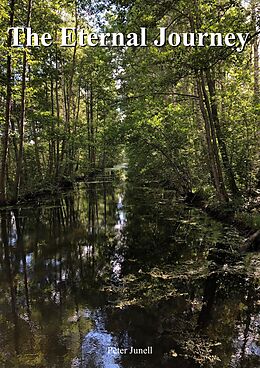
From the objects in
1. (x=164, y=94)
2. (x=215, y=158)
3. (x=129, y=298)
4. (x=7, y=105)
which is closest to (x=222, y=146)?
(x=215, y=158)

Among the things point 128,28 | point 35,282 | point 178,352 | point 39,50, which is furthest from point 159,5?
point 39,50

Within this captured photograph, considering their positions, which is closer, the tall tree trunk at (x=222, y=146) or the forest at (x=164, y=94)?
the forest at (x=164, y=94)

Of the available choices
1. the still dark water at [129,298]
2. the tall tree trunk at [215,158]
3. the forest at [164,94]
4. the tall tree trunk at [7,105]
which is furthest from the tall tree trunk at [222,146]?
the tall tree trunk at [7,105]

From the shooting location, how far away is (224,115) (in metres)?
12.6

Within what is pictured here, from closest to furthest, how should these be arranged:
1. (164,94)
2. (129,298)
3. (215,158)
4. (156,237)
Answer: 1. (129,298)
2. (156,237)
3. (215,158)
4. (164,94)

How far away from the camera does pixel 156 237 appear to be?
10.0 metres

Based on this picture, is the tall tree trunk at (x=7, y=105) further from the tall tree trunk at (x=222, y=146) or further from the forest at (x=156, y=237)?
the tall tree trunk at (x=222, y=146)

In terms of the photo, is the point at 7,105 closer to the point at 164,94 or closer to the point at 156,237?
the point at 164,94

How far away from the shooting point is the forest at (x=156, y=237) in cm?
445

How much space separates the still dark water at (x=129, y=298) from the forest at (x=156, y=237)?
2cm

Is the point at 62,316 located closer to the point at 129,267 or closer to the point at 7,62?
the point at 129,267

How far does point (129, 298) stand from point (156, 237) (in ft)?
14.5

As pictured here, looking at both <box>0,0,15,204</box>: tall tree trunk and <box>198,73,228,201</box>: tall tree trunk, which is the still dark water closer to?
<box>198,73,228,201</box>: tall tree trunk

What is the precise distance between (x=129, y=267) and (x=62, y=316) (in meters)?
2.38
